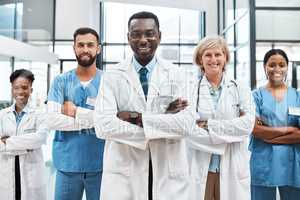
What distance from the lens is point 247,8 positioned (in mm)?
5582

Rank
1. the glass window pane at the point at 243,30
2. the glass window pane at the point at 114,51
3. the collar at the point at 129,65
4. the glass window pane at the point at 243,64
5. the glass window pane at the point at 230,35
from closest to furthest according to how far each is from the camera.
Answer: the collar at the point at 129,65 → the glass window pane at the point at 243,64 → the glass window pane at the point at 243,30 → the glass window pane at the point at 230,35 → the glass window pane at the point at 114,51

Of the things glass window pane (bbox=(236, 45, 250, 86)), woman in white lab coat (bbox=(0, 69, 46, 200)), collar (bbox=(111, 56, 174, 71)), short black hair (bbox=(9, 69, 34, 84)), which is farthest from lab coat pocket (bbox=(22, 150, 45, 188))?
glass window pane (bbox=(236, 45, 250, 86))

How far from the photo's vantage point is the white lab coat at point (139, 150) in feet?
5.13

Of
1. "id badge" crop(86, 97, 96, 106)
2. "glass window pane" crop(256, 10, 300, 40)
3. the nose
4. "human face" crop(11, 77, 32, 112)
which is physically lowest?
"id badge" crop(86, 97, 96, 106)

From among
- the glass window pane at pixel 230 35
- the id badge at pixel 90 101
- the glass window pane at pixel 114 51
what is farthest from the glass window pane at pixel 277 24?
the id badge at pixel 90 101

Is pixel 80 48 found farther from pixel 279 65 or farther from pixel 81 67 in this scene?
pixel 279 65

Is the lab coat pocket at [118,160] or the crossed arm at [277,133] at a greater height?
the crossed arm at [277,133]

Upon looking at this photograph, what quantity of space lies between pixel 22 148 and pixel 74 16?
649cm

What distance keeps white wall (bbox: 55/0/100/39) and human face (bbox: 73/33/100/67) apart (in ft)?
20.2

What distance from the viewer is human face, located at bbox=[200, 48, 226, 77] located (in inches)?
80.0

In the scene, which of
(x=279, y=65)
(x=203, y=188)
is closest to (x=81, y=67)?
(x=203, y=188)

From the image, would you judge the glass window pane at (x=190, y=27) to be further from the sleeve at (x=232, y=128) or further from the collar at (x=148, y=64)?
the collar at (x=148, y=64)

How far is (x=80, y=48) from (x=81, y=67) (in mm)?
120

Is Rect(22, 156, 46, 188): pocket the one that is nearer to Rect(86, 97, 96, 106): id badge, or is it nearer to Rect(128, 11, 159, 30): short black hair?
Rect(86, 97, 96, 106): id badge
